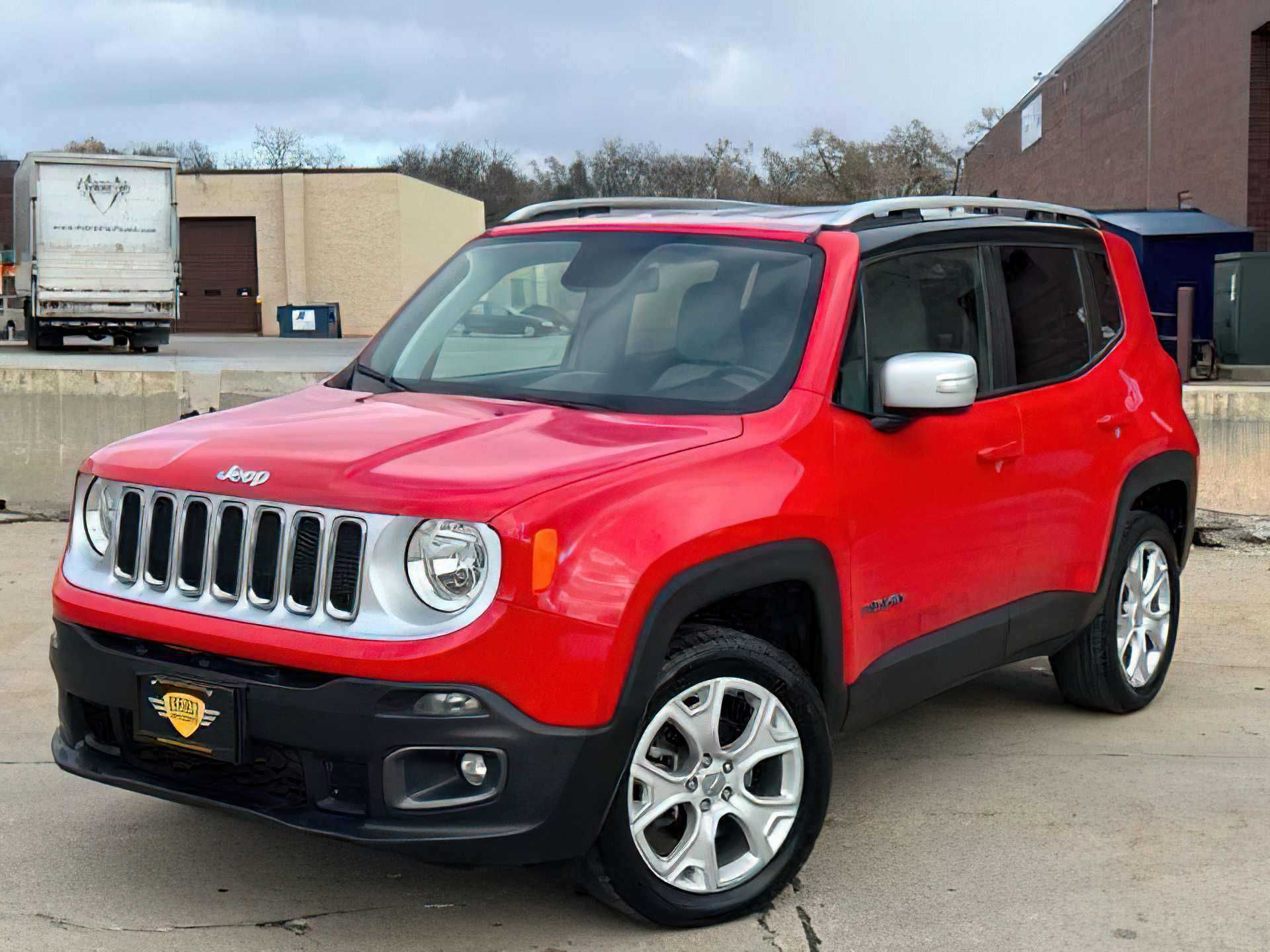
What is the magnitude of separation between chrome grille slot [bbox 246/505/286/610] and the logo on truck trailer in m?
25.4

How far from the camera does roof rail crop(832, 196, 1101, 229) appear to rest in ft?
14.7

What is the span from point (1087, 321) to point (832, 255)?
1.47 meters

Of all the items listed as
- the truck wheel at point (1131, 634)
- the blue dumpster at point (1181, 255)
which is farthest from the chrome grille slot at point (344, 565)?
the blue dumpster at point (1181, 255)

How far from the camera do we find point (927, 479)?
Answer: 14.2 feet

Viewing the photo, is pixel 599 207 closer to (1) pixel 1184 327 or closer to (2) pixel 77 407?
(2) pixel 77 407

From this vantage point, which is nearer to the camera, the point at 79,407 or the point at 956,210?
the point at 956,210

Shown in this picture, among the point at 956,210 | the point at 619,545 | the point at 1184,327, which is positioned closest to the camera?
the point at 619,545

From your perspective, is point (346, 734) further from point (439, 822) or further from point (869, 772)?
point (869, 772)

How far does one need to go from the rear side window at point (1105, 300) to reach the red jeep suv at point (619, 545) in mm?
173

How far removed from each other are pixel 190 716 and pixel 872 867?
1.91m

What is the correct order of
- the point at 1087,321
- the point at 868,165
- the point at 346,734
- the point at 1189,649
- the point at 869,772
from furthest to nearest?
the point at 868,165 < the point at 1189,649 < the point at 1087,321 < the point at 869,772 < the point at 346,734

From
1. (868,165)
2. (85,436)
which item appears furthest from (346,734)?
(868,165)

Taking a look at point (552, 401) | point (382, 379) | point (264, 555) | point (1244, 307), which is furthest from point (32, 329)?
point (264, 555)

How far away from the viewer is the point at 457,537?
3.29 m
